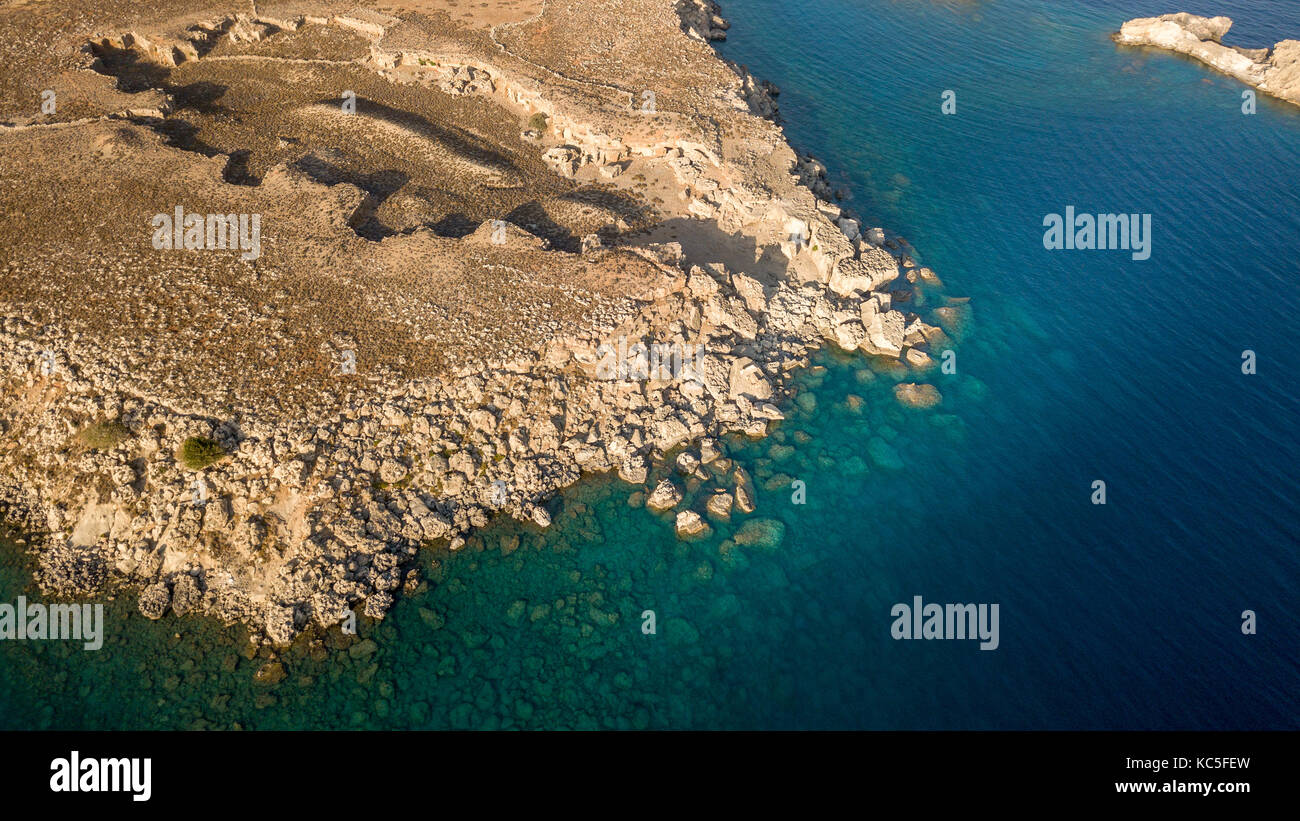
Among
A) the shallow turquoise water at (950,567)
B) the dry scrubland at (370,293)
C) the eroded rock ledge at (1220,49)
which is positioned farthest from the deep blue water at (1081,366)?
the dry scrubland at (370,293)

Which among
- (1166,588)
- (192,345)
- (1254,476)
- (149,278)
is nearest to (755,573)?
(1166,588)

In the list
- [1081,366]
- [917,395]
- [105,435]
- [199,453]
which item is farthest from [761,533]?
[105,435]

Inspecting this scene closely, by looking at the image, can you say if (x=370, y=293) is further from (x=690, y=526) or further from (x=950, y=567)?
(x=950, y=567)

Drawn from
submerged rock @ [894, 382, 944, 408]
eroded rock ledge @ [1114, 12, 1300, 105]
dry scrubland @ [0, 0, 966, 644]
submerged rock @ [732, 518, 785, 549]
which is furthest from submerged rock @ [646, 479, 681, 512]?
eroded rock ledge @ [1114, 12, 1300, 105]

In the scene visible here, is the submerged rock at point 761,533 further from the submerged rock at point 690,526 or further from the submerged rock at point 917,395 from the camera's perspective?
A: the submerged rock at point 917,395

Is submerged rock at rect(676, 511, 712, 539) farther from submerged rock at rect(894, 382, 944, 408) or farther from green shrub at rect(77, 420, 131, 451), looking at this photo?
green shrub at rect(77, 420, 131, 451)
